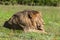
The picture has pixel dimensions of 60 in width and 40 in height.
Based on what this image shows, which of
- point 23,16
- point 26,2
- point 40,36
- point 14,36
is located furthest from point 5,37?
point 26,2

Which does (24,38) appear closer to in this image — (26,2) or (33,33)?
(33,33)

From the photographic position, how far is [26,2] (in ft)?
74.1

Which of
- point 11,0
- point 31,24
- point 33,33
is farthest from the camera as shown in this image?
point 11,0

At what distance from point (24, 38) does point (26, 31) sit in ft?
3.62

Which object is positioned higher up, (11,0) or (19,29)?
(19,29)

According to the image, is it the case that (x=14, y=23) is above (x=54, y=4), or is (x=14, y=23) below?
above

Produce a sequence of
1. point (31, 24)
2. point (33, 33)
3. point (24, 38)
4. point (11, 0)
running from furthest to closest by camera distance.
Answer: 1. point (11, 0)
2. point (31, 24)
3. point (33, 33)
4. point (24, 38)

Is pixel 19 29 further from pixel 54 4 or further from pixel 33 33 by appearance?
pixel 54 4

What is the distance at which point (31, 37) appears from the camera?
827 cm

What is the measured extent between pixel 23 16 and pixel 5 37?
1561 mm

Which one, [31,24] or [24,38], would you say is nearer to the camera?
[24,38]

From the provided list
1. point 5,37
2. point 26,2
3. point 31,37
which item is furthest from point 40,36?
point 26,2

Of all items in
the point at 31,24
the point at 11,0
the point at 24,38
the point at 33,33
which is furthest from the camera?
the point at 11,0

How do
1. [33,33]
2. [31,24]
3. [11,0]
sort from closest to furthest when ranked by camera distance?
[33,33]
[31,24]
[11,0]
